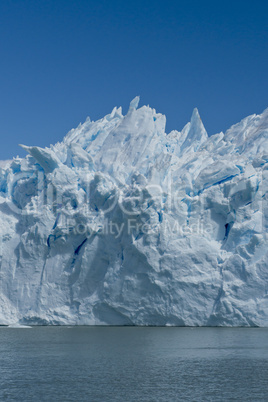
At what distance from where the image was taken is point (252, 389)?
12.6 m

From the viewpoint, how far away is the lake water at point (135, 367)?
12.2 m

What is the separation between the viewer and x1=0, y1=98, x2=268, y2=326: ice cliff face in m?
24.1

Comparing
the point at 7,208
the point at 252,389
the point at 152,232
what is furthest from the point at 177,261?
the point at 252,389

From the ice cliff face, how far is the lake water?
2.07m

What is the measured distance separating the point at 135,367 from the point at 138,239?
412 inches

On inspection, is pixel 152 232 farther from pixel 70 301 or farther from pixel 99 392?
pixel 99 392

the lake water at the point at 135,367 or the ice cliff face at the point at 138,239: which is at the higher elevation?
the ice cliff face at the point at 138,239

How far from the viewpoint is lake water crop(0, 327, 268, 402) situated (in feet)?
39.9

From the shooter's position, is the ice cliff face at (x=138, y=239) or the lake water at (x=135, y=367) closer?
the lake water at (x=135, y=367)

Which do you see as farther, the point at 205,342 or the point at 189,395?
the point at 205,342

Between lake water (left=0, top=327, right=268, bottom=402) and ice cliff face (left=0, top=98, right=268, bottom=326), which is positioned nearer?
lake water (left=0, top=327, right=268, bottom=402)

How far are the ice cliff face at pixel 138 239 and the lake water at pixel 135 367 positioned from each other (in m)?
2.07

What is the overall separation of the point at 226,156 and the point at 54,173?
852 centimetres

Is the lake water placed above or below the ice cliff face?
below
